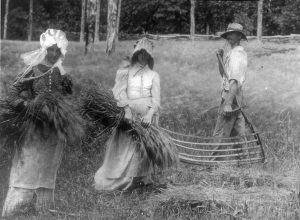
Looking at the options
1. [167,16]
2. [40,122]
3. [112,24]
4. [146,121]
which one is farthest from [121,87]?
[167,16]

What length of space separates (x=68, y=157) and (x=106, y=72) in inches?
322

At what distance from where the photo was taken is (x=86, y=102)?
6527 mm

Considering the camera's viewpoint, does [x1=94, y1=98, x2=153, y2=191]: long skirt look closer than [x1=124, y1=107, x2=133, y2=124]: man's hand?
No

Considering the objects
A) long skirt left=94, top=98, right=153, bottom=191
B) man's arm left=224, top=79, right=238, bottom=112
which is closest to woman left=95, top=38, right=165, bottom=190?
long skirt left=94, top=98, right=153, bottom=191

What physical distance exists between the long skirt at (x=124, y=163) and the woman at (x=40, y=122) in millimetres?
937

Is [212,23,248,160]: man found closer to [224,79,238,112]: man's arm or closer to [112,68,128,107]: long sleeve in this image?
[224,79,238,112]: man's arm

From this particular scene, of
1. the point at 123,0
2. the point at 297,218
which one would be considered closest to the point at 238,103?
the point at 297,218

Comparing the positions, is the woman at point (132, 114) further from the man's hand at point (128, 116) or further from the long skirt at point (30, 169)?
the long skirt at point (30, 169)

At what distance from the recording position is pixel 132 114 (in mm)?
6375

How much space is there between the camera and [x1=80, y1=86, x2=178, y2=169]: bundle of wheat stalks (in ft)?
20.3

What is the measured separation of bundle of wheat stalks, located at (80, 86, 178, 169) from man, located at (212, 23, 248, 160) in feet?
4.58

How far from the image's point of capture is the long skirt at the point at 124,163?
6.44 meters

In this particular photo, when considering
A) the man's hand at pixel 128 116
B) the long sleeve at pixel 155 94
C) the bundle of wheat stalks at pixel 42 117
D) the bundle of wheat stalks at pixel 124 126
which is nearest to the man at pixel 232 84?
the long sleeve at pixel 155 94

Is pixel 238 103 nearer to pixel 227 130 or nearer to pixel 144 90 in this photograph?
pixel 227 130
